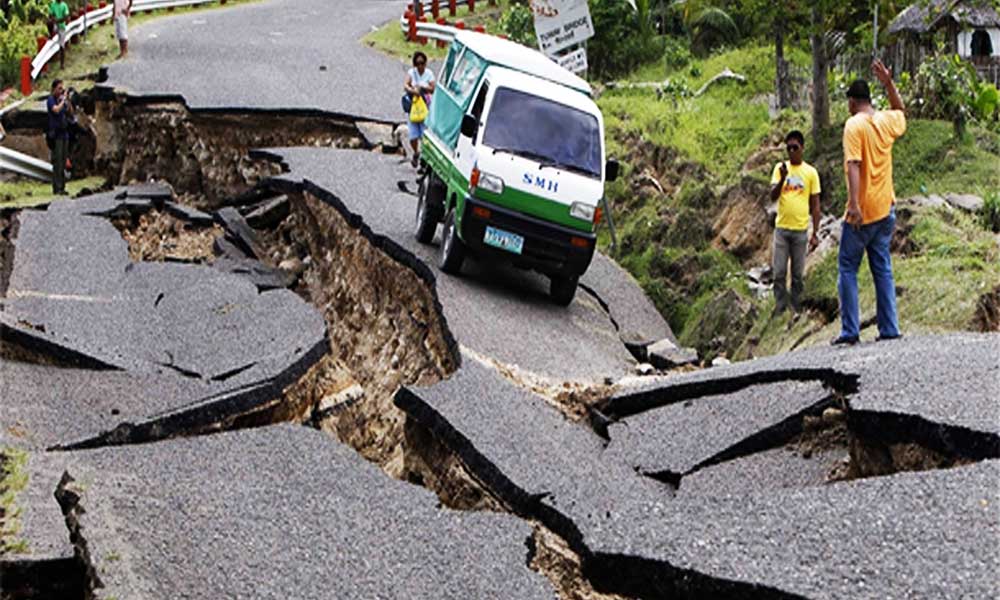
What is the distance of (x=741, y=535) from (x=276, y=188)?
13.6 meters

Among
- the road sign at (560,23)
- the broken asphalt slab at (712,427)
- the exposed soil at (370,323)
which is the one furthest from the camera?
the road sign at (560,23)

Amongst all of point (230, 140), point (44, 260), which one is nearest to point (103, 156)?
point (230, 140)

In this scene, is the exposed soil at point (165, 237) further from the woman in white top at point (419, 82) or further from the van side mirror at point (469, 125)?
the van side mirror at point (469, 125)

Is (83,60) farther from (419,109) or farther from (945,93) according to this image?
(945,93)

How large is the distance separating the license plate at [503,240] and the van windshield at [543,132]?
91cm

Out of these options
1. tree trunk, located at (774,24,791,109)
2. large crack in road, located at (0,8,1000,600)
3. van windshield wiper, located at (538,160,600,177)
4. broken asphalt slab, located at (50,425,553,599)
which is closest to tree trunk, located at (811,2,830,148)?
tree trunk, located at (774,24,791,109)

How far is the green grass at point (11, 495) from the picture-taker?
27.6 ft

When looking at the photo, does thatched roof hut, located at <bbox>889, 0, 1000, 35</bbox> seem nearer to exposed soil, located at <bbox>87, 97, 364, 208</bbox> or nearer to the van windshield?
the van windshield

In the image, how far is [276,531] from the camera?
8.84 meters

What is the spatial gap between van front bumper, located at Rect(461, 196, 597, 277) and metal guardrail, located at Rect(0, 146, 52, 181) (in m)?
11.5

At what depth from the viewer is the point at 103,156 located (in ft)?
80.4

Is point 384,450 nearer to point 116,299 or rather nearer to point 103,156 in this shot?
point 116,299

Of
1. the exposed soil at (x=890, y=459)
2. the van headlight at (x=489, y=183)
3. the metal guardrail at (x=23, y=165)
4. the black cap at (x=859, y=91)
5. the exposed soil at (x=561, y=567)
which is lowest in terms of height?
the metal guardrail at (x=23, y=165)

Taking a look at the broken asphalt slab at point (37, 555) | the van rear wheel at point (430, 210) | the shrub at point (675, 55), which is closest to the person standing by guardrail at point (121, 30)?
the shrub at point (675, 55)
